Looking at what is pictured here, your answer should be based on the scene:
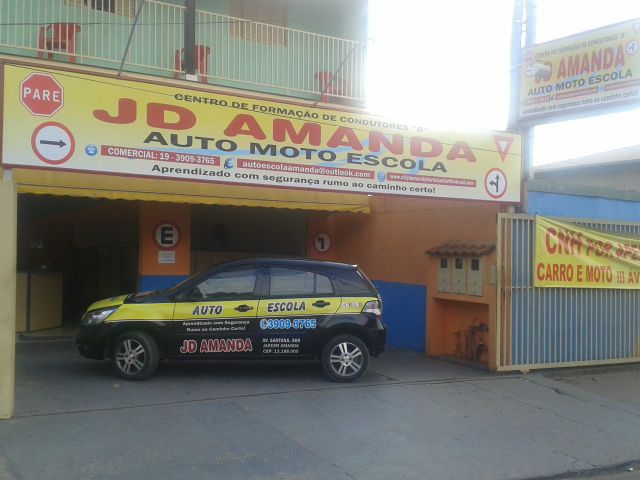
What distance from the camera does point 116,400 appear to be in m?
7.80

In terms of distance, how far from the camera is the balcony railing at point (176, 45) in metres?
11.2

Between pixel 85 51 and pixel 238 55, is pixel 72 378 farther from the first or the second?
pixel 238 55

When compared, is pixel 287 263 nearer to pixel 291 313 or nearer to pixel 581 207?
pixel 291 313

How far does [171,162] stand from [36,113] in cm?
160

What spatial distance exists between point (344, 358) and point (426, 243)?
3.61 metres

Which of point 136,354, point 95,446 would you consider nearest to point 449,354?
point 136,354

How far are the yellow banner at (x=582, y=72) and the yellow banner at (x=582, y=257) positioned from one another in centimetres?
194

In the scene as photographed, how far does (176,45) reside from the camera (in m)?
12.5

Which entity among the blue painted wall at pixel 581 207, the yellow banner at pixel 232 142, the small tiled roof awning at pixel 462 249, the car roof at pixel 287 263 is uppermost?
the yellow banner at pixel 232 142

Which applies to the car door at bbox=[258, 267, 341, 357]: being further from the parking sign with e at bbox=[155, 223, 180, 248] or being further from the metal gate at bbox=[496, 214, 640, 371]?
the parking sign with e at bbox=[155, 223, 180, 248]

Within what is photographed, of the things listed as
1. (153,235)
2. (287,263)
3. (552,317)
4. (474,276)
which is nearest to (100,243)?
(153,235)

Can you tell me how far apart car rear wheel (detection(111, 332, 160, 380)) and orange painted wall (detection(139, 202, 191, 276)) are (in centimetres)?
384

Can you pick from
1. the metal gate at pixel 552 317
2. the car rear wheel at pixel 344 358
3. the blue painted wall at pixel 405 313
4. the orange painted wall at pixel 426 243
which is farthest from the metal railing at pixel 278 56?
the car rear wheel at pixel 344 358

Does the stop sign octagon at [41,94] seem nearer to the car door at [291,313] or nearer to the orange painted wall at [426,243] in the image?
the car door at [291,313]
